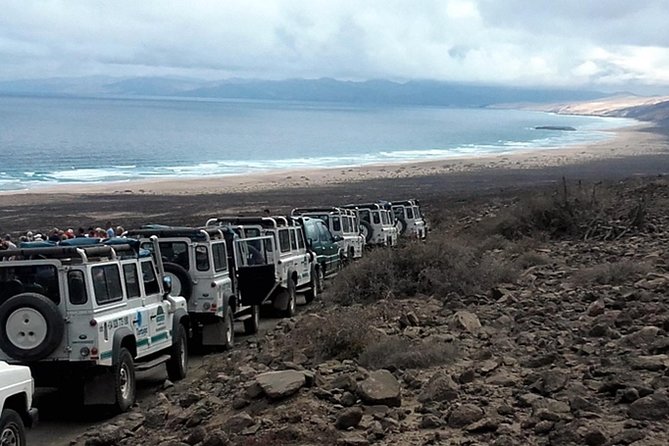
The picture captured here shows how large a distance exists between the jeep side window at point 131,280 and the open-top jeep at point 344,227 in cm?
1482

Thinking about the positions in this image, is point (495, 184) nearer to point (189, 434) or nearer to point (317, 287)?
point (317, 287)

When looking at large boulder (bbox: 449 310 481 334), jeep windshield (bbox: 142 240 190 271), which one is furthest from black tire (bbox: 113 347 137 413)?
large boulder (bbox: 449 310 481 334)

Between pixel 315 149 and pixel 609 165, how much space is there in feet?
165

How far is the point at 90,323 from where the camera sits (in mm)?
10203

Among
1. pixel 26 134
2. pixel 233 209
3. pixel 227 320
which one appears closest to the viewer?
pixel 227 320

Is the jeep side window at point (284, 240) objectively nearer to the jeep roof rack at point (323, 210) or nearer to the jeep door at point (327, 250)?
the jeep door at point (327, 250)

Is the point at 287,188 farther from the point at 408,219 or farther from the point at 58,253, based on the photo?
the point at 58,253

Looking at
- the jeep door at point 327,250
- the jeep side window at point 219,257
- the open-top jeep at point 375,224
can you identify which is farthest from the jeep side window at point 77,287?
the open-top jeep at point 375,224

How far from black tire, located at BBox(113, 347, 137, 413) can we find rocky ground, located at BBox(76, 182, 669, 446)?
18cm

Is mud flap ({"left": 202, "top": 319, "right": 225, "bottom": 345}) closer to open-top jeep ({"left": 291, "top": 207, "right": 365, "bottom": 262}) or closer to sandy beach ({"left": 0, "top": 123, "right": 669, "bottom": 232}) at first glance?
open-top jeep ({"left": 291, "top": 207, "right": 365, "bottom": 262})

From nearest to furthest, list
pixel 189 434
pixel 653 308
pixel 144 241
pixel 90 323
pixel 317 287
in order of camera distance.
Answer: pixel 189 434 < pixel 90 323 < pixel 653 308 < pixel 144 241 < pixel 317 287

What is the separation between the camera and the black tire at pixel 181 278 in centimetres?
1450

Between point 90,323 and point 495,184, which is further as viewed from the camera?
point 495,184

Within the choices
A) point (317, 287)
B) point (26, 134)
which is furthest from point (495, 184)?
point (26, 134)
